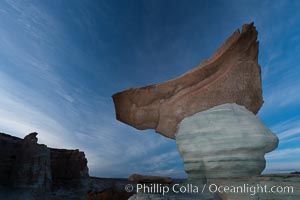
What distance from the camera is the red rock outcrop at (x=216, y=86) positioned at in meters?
8.48

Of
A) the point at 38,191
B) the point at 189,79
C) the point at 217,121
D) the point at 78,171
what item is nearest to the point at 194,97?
the point at 189,79

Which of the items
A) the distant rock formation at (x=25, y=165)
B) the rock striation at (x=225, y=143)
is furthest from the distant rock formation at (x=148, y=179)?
the distant rock formation at (x=25, y=165)

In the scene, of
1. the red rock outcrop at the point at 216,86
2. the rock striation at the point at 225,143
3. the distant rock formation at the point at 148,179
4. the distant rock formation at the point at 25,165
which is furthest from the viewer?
the distant rock formation at the point at 25,165

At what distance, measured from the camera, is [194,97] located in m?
8.70

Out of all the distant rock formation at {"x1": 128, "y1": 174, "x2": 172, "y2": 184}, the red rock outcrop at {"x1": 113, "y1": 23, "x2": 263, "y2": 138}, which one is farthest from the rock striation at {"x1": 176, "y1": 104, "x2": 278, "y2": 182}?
the distant rock formation at {"x1": 128, "y1": 174, "x2": 172, "y2": 184}

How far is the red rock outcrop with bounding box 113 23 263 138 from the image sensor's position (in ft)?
27.8

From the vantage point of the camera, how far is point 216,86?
338 inches

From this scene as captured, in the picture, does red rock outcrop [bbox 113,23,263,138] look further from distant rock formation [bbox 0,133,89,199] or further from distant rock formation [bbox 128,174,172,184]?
distant rock formation [bbox 0,133,89,199]

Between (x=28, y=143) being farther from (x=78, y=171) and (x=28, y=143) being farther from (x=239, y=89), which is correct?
(x=239, y=89)

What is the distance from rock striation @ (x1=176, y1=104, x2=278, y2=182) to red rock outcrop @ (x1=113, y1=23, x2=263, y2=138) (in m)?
0.68

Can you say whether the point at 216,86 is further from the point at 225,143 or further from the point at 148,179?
the point at 148,179

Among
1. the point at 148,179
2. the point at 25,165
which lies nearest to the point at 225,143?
the point at 148,179

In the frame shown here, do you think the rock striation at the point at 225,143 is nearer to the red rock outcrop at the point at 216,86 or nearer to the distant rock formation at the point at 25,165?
the red rock outcrop at the point at 216,86

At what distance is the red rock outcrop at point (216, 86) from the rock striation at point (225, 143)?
0.68 metres
